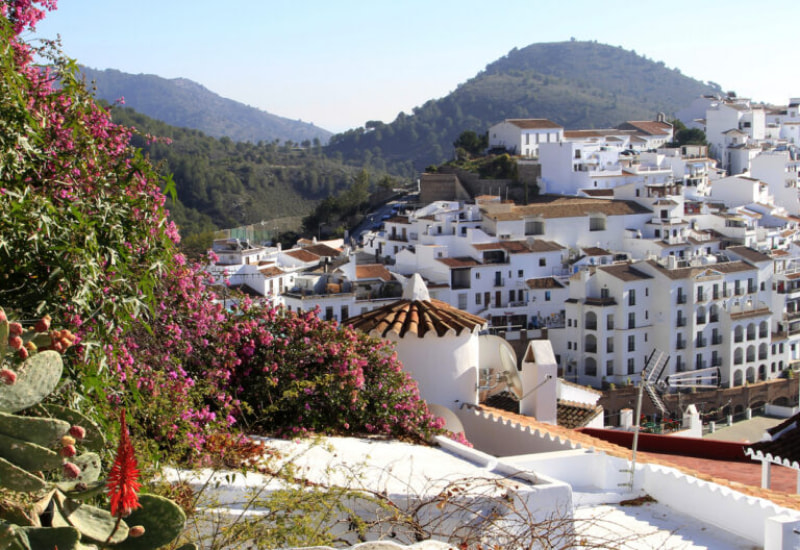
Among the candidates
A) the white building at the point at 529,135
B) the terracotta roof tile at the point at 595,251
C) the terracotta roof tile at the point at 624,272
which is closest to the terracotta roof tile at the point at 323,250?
the terracotta roof tile at the point at 595,251

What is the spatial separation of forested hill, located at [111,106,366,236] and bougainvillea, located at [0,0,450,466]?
176 feet

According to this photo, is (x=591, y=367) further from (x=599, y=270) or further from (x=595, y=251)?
(x=595, y=251)

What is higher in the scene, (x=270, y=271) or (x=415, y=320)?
(x=415, y=320)

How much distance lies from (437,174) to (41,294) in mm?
56575

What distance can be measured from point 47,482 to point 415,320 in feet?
21.1

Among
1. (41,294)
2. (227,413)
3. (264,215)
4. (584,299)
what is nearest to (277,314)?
(227,413)

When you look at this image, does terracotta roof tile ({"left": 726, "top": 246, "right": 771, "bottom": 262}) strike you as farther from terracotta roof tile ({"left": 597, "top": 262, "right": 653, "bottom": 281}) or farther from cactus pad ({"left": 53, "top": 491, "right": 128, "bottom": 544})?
cactus pad ({"left": 53, "top": 491, "right": 128, "bottom": 544})

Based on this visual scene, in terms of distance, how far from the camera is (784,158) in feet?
207

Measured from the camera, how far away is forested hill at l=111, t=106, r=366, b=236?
76688 mm

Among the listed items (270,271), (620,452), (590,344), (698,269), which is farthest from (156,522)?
(698,269)

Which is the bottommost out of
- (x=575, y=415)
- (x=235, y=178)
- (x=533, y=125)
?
(x=235, y=178)

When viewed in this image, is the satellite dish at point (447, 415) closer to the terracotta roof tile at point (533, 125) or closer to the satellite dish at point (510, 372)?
the satellite dish at point (510, 372)

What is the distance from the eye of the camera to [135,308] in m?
4.96

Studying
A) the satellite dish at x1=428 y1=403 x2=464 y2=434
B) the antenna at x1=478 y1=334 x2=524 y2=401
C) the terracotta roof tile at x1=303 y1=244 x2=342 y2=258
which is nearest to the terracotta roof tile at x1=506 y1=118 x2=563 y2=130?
the terracotta roof tile at x1=303 y1=244 x2=342 y2=258
